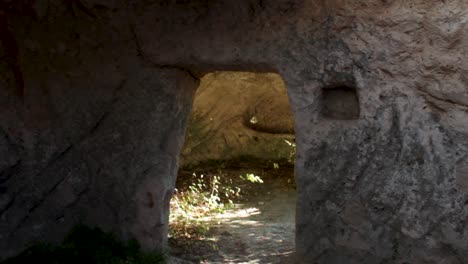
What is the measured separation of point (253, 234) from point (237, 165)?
2513 millimetres

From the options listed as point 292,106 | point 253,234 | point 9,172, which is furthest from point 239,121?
point 292,106

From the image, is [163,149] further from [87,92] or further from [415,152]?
[415,152]

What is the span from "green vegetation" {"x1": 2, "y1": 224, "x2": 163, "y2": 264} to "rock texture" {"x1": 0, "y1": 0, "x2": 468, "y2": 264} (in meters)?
0.09

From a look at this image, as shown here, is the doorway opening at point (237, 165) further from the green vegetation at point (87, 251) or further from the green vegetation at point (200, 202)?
the green vegetation at point (87, 251)

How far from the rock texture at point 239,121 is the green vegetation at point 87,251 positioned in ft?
11.3

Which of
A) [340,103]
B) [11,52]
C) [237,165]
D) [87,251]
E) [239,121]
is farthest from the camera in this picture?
[237,165]

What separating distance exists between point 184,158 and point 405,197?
512 cm

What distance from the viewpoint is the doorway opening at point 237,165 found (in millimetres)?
7129

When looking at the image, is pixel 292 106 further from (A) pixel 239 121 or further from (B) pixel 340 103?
(A) pixel 239 121

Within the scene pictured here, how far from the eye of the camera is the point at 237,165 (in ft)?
30.7

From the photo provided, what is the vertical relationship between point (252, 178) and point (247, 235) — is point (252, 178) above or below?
above

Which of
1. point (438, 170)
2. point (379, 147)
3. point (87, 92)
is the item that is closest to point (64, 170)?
point (87, 92)

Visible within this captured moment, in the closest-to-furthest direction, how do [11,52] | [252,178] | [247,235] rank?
[11,52] → [247,235] → [252,178]

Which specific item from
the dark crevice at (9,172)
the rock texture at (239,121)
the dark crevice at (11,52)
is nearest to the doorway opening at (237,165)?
the rock texture at (239,121)
